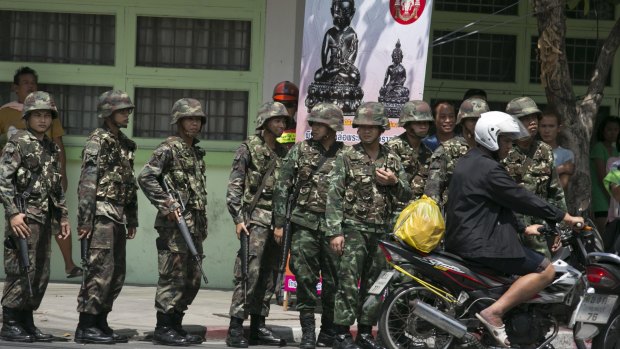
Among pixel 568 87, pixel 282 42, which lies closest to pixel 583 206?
pixel 568 87

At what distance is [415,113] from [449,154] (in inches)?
21.6

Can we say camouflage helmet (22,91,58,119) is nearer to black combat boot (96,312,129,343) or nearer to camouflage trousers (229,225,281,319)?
black combat boot (96,312,129,343)

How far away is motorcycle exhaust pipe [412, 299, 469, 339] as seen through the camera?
9.54 metres

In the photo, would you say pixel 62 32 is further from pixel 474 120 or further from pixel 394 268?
pixel 394 268

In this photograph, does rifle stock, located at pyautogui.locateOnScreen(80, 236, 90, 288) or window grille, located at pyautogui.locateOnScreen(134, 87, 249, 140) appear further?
window grille, located at pyautogui.locateOnScreen(134, 87, 249, 140)

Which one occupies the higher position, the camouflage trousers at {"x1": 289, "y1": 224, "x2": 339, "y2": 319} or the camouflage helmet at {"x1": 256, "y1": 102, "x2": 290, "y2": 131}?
the camouflage helmet at {"x1": 256, "y1": 102, "x2": 290, "y2": 131}

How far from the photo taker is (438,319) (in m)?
9.54

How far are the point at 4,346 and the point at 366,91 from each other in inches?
171

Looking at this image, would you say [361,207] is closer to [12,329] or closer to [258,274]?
[258,274]

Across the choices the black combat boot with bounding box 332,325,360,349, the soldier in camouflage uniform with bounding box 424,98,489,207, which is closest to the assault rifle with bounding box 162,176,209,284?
the black combat boot with bounding box 332,325,360,349

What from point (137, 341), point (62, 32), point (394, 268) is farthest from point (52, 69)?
point (394, 268)

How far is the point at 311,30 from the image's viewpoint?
503 inches

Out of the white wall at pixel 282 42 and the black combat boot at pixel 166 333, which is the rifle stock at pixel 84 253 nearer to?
the black combat boot at pixel 166 333

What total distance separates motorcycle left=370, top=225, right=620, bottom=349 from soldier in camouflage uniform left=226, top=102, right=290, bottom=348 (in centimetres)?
169
